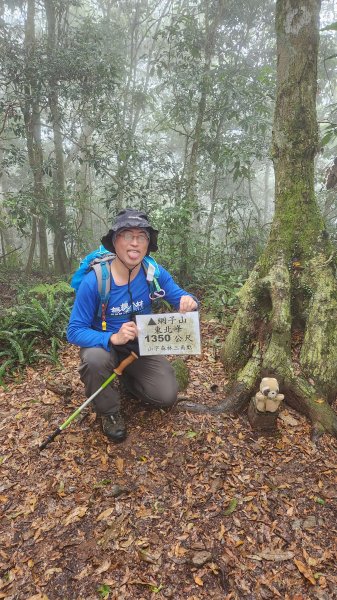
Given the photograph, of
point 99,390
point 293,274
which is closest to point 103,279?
point 99,390

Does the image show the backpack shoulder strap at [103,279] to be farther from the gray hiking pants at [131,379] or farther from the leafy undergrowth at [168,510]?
the leafy undergrowth at [168,510]

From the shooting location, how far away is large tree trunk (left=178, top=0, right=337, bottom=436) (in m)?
3.55

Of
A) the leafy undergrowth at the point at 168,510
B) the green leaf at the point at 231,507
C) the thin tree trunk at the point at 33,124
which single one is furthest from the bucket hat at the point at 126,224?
the thin tree trunk at the point at 33,124

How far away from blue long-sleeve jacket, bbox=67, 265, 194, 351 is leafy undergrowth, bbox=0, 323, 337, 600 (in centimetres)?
104

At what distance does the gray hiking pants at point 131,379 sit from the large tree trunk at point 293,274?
0.39 meters

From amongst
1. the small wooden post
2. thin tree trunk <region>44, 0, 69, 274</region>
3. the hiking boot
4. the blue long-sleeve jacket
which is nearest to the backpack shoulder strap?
the blue long-sleeve jacket

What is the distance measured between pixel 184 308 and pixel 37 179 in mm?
7913

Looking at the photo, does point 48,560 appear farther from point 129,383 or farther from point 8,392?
point 8,392

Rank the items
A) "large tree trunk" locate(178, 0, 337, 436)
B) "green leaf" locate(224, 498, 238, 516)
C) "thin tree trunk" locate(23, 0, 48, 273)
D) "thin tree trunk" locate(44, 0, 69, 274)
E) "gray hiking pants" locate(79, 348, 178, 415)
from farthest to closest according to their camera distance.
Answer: "thin tree trunk" locate(44, 0, 69, 274), "thin tree trunk" locate(23, 0, 48, 273), "large tree trunk" locate(178, 0, 337, 436), "gray hiking pants" locate(79, 348, 178, 415), "green leaf" locate(224, 498, 238, 516)

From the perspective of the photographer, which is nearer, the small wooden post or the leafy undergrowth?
the leafy undergrowth

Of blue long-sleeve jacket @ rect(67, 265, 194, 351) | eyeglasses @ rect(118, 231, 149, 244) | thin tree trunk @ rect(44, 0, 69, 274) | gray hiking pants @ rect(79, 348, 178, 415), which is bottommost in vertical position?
gray hiking pants @ rect(79, 348, 178, 415)

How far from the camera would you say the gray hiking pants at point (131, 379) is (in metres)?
3.18

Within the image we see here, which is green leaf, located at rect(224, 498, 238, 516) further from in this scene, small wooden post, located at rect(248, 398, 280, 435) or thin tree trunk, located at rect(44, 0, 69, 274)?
thin tree trunk, located at rect(44, 0, 69, 274)

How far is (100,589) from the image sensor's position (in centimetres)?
222
